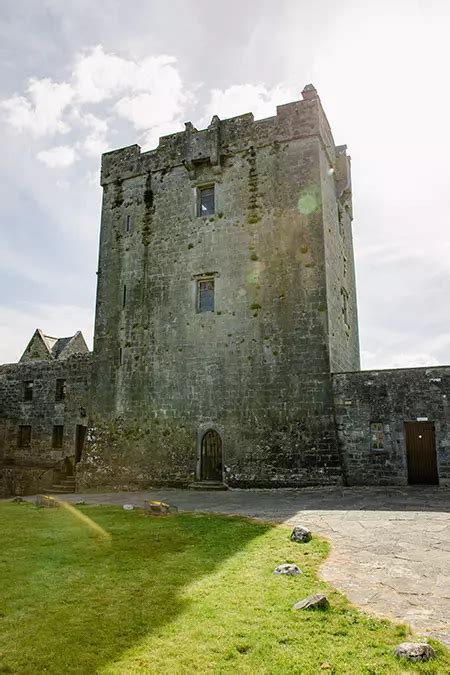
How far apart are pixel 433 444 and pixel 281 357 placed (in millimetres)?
5522

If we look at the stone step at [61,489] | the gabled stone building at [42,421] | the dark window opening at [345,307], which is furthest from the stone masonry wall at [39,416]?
the dark window opening at [345,307]

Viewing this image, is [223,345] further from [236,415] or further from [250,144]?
[250,144]

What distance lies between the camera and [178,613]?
15.4 feet

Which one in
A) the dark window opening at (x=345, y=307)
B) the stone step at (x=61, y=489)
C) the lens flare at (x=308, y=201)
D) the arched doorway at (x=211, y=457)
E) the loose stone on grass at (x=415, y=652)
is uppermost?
the lens flare at (x=308, y=201)

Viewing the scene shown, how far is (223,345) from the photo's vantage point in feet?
57.0

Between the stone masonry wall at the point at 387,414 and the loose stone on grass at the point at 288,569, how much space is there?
32.2 feet

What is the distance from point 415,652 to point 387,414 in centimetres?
1203

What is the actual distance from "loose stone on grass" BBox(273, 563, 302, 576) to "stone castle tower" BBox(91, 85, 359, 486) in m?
9.36

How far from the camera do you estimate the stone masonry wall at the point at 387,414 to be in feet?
47.8

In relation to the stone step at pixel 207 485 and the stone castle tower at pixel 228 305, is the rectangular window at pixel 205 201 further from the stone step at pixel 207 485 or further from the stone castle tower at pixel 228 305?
the stone step at pixel 207 485

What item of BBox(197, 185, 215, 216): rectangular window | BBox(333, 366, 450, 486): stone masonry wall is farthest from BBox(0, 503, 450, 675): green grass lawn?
BBox(197, 185, 215, 216): rectangular window

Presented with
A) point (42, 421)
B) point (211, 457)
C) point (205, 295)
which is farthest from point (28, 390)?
point (211, 457)

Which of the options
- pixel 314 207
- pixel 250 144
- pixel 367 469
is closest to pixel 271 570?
pixel 367 469

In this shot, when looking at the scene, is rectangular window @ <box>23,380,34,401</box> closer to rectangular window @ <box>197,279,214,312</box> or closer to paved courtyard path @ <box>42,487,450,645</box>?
paved courtyard path @ <box>42,487,450,645</box>
